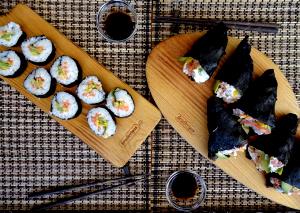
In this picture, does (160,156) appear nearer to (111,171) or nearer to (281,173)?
(111,171)

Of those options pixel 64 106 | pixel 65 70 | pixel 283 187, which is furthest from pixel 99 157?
pixel 283 187

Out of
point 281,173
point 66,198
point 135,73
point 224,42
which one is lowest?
point 66,198

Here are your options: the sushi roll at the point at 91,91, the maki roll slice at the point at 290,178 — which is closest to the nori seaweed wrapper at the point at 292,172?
the maki roll slice at the point at 290,178

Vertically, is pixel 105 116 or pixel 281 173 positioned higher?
pixel 105 116

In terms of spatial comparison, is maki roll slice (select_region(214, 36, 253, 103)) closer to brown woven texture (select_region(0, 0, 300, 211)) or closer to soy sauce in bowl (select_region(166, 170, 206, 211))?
brown woven texture (select_region(0, 0, 300, 211))

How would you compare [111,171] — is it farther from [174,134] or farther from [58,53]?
[58,53]

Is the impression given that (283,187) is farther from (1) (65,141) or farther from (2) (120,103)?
(1) (65,141)

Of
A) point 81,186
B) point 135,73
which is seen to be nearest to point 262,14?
point 135,73

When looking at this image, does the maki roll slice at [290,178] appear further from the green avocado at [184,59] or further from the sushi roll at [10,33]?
the sushi roll at [10,33]
